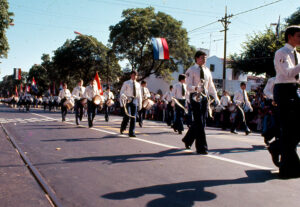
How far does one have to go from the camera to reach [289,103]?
157 inches

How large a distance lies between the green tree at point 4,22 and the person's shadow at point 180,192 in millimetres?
25007

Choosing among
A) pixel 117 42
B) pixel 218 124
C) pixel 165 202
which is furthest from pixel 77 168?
pixel 117 42

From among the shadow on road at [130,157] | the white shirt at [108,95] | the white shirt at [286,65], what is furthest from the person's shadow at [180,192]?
the white shirt at [108,95]

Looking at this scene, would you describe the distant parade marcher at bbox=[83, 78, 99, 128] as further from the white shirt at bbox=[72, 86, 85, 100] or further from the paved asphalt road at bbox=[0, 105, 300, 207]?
the paved asphalt road at bbox=[0, 105, 300, 207]

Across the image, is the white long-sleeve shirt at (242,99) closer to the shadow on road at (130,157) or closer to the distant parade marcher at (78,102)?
the shadow on road at (130,157)

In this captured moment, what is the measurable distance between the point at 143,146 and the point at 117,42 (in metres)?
38.2

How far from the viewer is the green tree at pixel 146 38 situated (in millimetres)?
42281

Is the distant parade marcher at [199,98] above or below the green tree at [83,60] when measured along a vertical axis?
below

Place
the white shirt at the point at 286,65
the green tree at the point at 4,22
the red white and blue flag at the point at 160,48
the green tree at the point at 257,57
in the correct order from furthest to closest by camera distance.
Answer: the green tree at the point at 257,57 → the green tree at the point at 4,22 → the red white and blue flag at the point at 160,48 → the white shirt at the point at 286,65

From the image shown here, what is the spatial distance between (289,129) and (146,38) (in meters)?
39.6

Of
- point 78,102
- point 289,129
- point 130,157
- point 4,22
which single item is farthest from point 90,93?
point 4,22

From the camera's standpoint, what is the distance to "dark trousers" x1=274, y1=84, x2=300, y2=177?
395cm

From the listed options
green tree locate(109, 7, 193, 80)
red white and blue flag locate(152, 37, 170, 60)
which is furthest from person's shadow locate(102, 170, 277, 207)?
green tree locate(109, 7, 193, 80)

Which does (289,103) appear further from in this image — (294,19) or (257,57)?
(294,19)
